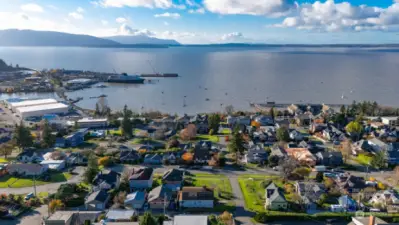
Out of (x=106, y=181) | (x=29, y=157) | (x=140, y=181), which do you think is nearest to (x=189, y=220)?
(x=140, y=181)

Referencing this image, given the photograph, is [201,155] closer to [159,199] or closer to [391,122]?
[159,199]

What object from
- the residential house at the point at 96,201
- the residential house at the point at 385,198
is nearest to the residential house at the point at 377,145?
the residential house at the point at 385,198

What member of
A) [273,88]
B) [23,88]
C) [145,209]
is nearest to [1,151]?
[145,209]

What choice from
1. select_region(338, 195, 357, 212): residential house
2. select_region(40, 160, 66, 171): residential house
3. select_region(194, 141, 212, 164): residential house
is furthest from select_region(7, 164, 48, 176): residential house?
select_region(338, 195, 357, 212): residential house

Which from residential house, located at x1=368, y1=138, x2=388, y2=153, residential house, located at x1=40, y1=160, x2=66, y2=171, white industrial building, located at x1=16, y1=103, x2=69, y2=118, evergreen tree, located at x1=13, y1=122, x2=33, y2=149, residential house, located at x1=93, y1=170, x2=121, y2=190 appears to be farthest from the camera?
white industrial building, located at x1=16, y1=103, x2=69, y2=118

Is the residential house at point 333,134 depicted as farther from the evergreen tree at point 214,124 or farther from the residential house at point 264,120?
the evergreen tree at point 214,124

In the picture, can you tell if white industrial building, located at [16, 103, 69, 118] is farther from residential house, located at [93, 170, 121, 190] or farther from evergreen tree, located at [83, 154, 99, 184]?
residential house, located at [93, 170, 121, 190]

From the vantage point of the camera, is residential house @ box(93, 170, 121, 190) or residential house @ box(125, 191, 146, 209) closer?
residential house @ box(125, 191, 146, 209)
